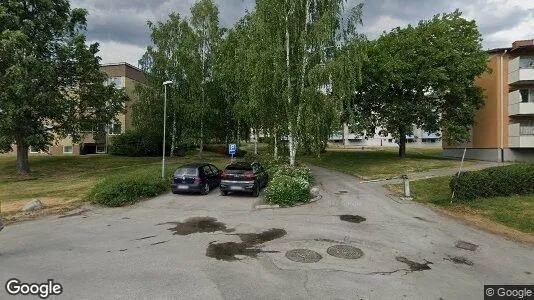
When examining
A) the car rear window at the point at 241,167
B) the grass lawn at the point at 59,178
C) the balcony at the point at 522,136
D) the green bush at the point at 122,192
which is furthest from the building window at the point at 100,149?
the balcony at the point at 522,136

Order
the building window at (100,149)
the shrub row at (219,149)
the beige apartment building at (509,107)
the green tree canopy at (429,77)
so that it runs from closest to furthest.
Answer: the beige apartment building at (509,107) < the green tree canopy at (429,77) < the shrub row at (219,149) < the building window at (100,149)

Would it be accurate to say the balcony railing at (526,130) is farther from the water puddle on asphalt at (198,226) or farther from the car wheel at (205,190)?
the water puddle on asphalt at (198,226)

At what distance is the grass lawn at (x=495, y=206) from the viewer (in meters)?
12.9

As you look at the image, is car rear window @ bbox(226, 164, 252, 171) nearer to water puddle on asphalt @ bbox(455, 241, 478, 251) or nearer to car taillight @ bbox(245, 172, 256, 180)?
car taillight @ bbox(245, 172, 256, 180)

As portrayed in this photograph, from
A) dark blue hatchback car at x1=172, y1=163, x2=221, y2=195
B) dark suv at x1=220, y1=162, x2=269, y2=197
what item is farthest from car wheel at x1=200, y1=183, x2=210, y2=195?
dark suv at x1=220, y1=162, x2=269, y2=197

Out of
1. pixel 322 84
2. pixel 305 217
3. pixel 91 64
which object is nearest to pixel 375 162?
pixel 322 84

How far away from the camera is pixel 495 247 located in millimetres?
10195

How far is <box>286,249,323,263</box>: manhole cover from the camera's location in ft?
27.7

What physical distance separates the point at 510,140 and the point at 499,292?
93.9 feet

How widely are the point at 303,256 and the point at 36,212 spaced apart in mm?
11713

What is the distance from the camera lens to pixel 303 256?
28.5 feet

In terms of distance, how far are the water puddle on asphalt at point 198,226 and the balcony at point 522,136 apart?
2821 centimetres

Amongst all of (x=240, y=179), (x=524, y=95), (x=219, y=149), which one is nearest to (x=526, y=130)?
(x=524, y=95)

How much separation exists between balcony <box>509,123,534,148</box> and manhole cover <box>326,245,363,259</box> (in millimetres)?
27134
